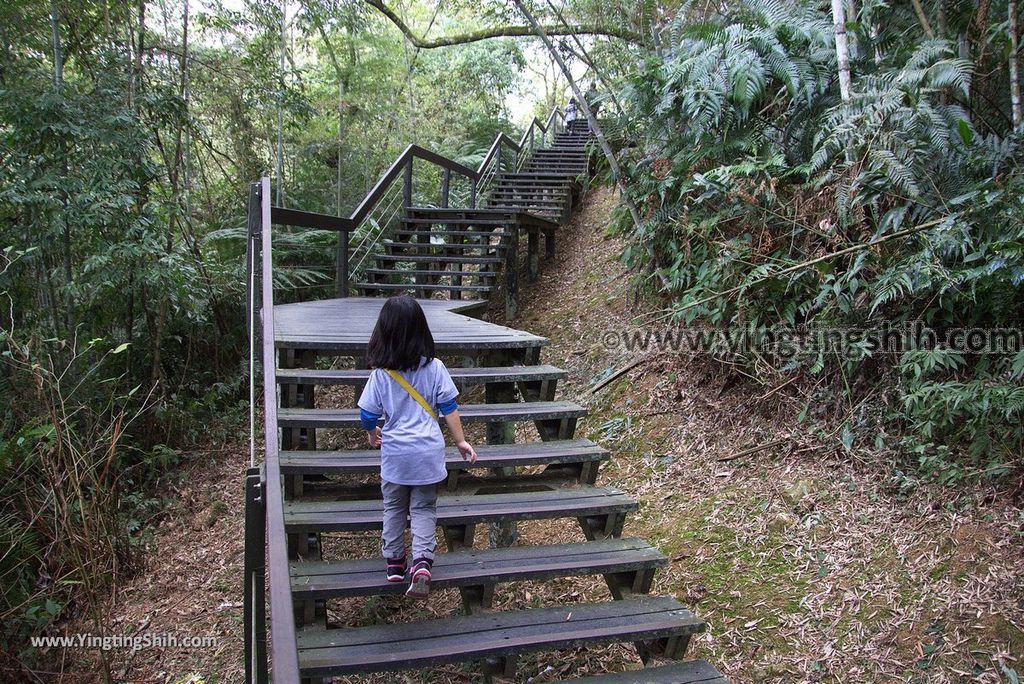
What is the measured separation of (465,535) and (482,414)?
748 mm

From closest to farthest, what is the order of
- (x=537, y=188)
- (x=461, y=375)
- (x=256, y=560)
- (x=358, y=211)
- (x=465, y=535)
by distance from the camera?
1. (x=256, y=560)
2. (x=465, y=535)
3. (x=461, y=375)
4. (x=358, y=211)
5. (x=537, y=188)

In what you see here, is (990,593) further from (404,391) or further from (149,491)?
(149,491)

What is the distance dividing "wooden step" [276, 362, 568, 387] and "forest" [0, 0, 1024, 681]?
4.53 feet

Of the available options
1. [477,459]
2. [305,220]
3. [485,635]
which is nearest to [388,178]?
[305,220]

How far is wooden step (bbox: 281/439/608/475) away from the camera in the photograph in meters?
3.47

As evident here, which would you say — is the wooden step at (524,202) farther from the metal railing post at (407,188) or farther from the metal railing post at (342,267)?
the metal railing post at (342,267)

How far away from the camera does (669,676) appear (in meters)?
2.87

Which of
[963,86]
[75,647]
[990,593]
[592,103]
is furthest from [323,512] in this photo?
[592,103]

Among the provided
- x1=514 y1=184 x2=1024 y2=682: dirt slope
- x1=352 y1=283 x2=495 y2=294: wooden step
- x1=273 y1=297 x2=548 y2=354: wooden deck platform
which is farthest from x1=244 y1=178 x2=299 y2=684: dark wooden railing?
x1=352 y1=283 x2=495 y2=294: wooden step

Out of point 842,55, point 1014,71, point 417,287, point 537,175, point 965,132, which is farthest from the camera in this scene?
point 537,175

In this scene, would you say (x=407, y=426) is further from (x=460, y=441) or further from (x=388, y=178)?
(x=388, y=178)

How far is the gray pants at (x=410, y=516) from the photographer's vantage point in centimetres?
292

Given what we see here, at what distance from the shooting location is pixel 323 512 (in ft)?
10.8

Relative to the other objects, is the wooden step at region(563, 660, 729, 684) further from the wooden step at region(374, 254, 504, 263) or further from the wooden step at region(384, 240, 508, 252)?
the wooden step at region(384, 240, 508, 252)
